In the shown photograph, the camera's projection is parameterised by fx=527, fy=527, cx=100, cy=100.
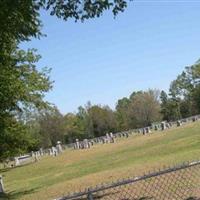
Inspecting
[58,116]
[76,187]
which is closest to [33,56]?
[76,187]

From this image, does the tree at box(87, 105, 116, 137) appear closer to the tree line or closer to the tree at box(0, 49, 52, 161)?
the tree line

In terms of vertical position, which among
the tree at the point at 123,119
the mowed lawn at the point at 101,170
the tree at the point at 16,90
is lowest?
the mowed lawn at the point at 101,170

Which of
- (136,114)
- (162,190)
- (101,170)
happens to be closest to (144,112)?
(136,114)

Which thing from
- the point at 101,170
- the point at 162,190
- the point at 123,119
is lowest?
the point at 162,190

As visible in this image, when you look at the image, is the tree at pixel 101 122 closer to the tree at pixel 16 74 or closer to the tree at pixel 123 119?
the tree at pixel 123 119

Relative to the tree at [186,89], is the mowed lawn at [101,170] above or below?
A: below

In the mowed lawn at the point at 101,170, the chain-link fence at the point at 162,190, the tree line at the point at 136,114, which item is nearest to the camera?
the chain-link fence at the point at 162,190

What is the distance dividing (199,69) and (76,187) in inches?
4337

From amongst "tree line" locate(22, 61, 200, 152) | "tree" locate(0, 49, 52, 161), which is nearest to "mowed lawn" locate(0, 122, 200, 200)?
"tree" locate(0, 49, 52, 161)

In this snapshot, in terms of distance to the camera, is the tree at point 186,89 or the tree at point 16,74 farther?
the tree at point 186,89

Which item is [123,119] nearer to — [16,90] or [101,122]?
[101,122]

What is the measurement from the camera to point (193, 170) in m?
15.4

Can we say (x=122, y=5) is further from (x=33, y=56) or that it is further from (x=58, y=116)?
(x=58, y=116)

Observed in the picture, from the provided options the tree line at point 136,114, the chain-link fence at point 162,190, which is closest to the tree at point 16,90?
the chain-link fence at point 162,190
